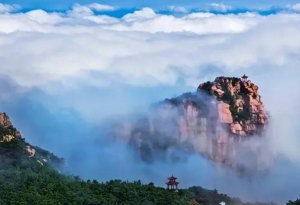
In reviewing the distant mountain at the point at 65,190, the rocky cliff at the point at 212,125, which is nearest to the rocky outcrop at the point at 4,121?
the distant mountain at the point at 65,190

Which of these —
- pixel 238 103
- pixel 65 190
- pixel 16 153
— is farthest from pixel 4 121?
pixel 238 103

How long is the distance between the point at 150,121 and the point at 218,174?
36.2 feet

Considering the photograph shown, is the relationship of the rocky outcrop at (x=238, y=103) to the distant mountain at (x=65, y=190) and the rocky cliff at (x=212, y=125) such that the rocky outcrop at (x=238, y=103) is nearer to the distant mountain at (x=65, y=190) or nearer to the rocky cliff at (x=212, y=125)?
the rocky cliff at (x=212, y=125)

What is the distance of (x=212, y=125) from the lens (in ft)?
190

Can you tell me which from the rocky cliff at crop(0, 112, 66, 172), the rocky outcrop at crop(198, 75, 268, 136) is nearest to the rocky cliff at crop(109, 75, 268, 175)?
the rocky outcrop at crop(198, 75, 268, 136)

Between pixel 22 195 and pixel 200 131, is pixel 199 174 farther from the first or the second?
pixel 22 195

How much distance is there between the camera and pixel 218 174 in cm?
5334

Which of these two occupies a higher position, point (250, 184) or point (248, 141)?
point (248, 141)

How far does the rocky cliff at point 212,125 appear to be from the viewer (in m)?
56.5

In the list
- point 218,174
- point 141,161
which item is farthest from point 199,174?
point 141,161

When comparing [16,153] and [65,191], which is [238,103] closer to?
[16,153]

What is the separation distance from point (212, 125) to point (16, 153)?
2300 centimetres

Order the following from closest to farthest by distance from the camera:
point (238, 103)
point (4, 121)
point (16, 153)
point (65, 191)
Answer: point (65, 191), point (16, 153), point (4, 121), point (238, 103)

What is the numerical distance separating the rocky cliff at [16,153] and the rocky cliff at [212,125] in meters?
14.5
